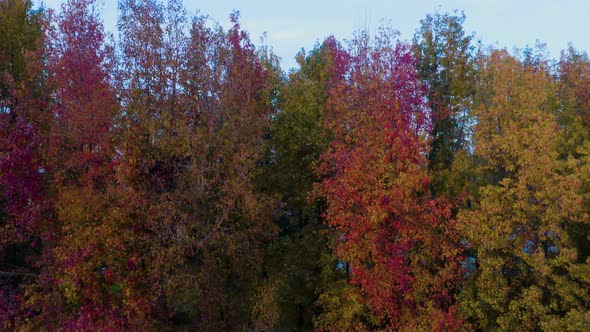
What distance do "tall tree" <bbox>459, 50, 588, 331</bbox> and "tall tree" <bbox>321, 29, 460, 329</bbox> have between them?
138 cm

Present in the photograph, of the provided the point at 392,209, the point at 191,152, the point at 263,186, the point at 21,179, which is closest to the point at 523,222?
the point at 392,209

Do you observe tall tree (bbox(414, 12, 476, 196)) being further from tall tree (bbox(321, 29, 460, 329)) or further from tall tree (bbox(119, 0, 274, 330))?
tall tree (bbox(119, 0, 274, 330))

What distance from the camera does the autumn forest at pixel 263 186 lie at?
62.4 ft

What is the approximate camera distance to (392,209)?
19969 millimetres

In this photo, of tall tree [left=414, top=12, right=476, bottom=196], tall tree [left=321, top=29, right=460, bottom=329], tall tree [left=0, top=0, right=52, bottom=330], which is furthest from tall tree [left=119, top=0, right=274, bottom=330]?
tall tree [left=414, top=12, right=476, bottom=196]

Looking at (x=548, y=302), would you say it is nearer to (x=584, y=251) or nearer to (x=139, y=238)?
(x=584, y=251)

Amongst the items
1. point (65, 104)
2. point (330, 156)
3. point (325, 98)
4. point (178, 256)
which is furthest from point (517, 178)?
point (65, 104)

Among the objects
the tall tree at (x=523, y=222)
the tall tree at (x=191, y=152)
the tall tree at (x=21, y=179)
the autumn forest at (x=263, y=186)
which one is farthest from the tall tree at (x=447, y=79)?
the tall tree at (x=21, y=179)

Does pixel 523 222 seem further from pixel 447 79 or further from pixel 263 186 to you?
Answer: pixel 263 186

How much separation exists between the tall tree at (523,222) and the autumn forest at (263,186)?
96 millimetres

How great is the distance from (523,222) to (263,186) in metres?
11.6

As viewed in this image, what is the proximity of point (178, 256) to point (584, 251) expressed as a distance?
1679 centimetres

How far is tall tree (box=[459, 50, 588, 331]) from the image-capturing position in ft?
58.8

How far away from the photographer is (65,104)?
21.4m
